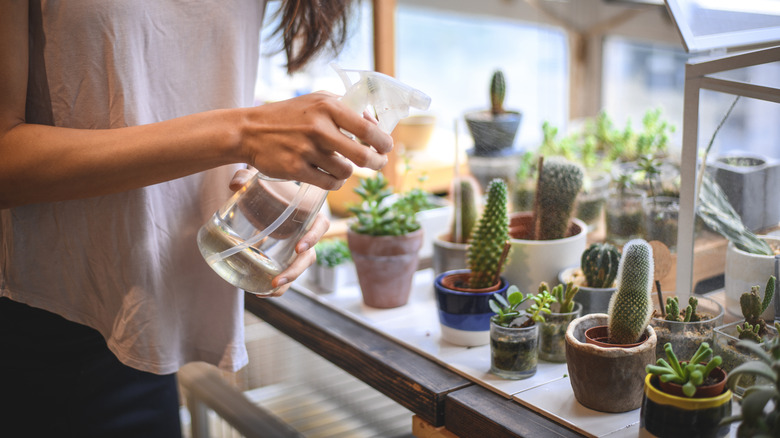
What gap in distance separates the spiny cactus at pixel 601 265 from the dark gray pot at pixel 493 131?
15.5 inches

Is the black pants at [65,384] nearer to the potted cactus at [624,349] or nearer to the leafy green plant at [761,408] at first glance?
the potted cactus at [624,349]

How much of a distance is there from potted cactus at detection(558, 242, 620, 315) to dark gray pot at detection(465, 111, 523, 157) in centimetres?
39

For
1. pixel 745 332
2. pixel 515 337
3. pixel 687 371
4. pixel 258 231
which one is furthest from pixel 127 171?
pixel 745 332

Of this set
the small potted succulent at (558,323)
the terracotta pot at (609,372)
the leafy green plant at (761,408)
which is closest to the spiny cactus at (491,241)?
the small potted succulent at (558,323)

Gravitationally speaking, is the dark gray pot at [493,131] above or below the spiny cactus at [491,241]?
above

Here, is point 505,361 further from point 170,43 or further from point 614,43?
point 614,43

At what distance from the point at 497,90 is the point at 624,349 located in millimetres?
655

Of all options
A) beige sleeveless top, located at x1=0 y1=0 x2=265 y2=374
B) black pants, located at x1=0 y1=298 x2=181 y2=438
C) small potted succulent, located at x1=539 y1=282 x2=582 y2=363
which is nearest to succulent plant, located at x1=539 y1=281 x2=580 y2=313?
small potted succulent, located at x1=539 y1=282 x2=582 y2=363

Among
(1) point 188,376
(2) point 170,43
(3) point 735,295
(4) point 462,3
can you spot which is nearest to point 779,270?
→ (3) point 735,295

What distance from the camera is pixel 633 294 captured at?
29.2 inches

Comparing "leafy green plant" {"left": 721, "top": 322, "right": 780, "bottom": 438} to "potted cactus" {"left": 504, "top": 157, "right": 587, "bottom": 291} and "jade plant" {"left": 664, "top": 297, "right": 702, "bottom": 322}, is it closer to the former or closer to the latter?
"jade plant" {"left": 664, "top": 297, "right": 702, "bottom": 322}

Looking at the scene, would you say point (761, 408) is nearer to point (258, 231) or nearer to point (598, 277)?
point (598, 277)

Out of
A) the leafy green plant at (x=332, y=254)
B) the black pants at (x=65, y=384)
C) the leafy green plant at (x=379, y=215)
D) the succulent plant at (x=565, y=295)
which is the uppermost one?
the leafy green plant at (x=379, y=215)

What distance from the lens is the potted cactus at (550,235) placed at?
1.01 metres
